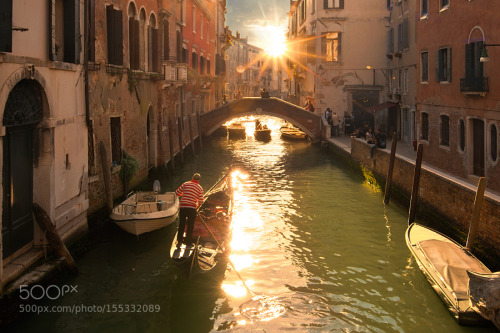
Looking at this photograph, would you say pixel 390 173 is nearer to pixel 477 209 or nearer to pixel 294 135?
pixel 477 209

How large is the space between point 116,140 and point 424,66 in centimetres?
1027

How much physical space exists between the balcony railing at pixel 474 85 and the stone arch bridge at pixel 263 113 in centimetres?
1379

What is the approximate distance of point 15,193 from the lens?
737 cm

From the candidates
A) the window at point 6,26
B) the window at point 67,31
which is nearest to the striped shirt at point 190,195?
the window at point 67,31

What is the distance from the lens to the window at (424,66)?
16.5 m

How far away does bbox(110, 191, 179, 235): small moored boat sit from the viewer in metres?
9.58

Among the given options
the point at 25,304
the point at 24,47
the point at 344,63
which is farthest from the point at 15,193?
the point at 344,63

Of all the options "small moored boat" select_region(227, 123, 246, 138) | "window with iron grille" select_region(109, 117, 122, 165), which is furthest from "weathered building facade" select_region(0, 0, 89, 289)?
"small moored boat" select_region(227, 123, 246, 138)

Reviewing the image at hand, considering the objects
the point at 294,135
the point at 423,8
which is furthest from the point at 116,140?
the point at 294,135

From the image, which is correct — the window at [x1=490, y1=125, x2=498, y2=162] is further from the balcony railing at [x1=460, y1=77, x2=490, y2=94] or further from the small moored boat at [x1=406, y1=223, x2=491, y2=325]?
the small moored boat at [x1=406, y1=223, x2=491, y2=325]

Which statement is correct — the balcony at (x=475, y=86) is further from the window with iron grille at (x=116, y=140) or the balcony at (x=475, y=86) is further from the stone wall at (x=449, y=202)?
the window with iron grille at (x=116, y=140)

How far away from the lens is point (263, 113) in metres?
27.8

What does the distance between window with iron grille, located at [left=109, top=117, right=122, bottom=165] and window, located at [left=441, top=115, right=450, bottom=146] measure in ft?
30.7

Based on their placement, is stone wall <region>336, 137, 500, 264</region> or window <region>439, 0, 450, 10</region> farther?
window <region>439, 0, 450, 10</region>
